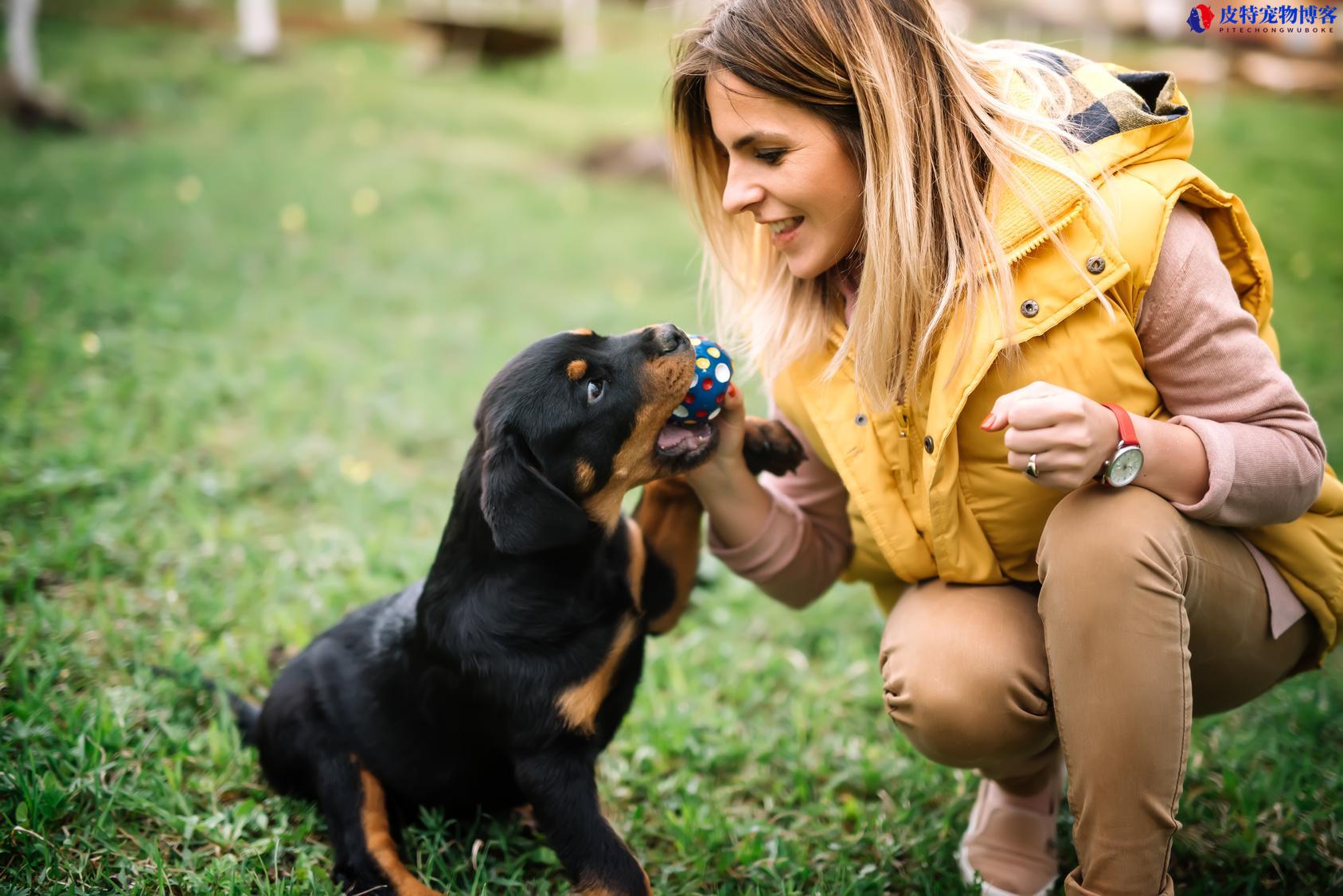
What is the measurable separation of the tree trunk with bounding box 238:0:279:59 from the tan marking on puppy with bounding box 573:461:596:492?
1195 cm

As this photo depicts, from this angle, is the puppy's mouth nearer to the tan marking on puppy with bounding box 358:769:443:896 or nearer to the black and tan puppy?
the black and tan puppy

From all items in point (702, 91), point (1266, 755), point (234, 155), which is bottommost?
point (234, 155)

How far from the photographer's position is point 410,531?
155 inches

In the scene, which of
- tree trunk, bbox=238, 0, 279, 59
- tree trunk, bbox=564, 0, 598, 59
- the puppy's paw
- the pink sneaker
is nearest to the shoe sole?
the pink sneaker

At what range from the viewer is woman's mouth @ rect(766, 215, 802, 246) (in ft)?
7.63

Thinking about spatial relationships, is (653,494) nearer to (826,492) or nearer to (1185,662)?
(826,492)

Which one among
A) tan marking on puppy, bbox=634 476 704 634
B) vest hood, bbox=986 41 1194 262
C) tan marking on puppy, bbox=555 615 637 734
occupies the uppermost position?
vest hood, bbox=986 41 1194 262

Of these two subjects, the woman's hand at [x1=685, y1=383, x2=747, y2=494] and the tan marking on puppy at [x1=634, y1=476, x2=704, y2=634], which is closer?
the woman's hand at [x1=685, y1=383, x2=747, y2=494]

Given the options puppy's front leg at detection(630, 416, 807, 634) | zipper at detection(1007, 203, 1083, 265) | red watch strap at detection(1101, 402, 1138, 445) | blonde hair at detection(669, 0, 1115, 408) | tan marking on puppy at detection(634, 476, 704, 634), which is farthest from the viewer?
tan marking on puppy at detection(634, 476, 704, 634)

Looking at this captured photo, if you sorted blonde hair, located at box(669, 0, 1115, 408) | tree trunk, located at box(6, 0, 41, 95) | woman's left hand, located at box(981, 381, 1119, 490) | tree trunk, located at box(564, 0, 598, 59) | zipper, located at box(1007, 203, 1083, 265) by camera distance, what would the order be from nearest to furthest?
woman's left hand, located at box(981, 381, 1119, 490)
zipper, located at box(1007, 203, 1083, 265)
blonde hair, located at box(669, 0, 1115, 408)
tree trunk, located at box(6, 0, 41, 95)
tree trunk, located at box(564, 0, 598, 59)

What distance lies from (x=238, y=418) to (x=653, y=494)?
2611 millimetres

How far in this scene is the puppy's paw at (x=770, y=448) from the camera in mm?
2613

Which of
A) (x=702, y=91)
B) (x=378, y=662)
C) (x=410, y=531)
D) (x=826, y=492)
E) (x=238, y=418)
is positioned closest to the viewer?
(x=702, y=91)

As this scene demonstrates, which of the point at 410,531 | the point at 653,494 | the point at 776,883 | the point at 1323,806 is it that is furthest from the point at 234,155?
the point at 1323,806
